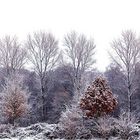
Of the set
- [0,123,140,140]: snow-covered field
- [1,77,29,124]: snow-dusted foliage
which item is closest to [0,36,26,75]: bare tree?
[1,77,29,124]: snow-dusted foliage

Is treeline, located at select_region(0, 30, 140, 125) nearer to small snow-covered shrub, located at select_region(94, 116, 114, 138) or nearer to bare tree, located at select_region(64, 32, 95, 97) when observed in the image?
bare tree, located at select_region(64, 32, 95, 97)

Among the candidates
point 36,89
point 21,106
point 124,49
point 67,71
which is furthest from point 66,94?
point 21,106

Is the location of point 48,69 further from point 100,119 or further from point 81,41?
point 100,119

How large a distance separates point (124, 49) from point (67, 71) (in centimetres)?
864

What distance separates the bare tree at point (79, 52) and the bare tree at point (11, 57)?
18.9ft

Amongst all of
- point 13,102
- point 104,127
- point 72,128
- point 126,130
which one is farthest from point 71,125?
point 13,102

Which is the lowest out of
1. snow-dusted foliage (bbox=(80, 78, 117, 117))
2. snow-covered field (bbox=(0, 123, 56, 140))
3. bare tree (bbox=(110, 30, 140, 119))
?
snow-covered field (bbox=(0, 123, 56, 140))

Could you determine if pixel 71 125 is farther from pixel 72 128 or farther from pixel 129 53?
pixel 129 53

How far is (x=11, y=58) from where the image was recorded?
38438 millimetres

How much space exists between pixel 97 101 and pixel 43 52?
17165mm

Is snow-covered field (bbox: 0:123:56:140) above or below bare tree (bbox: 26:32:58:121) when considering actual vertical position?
below

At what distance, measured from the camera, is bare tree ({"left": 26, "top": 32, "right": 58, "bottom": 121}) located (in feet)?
122

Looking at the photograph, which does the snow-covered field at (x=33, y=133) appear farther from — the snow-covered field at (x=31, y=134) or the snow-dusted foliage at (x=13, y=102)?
the snow-dusted foliage at (x=13, y=102)

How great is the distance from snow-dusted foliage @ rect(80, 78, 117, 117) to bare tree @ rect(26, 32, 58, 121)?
1509 centimetres
